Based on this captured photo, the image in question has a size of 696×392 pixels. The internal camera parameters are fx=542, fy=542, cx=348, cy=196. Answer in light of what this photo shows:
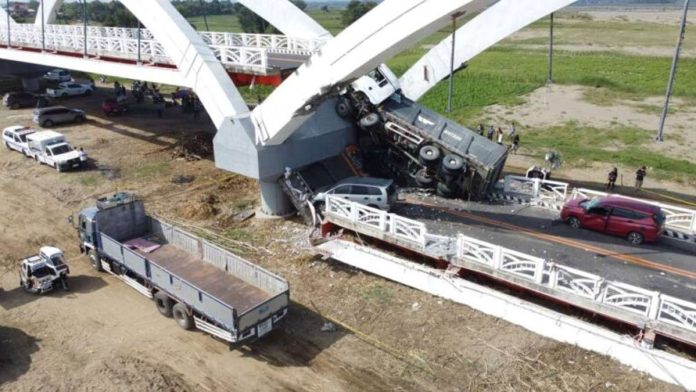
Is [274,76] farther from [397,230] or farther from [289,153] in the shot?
[397,230]

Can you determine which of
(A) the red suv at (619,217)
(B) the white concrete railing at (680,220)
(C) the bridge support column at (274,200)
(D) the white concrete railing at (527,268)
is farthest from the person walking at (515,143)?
(D) the white concrete railing at (527,268)

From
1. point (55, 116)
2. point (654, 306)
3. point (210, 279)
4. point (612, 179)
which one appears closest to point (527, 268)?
point (654, 306)

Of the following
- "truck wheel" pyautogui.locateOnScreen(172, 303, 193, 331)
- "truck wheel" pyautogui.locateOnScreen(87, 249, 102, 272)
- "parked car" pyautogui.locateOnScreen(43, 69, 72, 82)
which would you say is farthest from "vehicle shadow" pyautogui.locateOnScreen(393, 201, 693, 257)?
"parked car" pyautogui.locateOnScreen(43, 69, 72, 82)

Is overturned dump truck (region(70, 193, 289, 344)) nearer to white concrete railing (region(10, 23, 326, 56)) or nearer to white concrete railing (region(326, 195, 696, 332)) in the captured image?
white concrete railing (region(326, 195, 696, 332))

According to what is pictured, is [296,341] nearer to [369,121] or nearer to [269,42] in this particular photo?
[369,121]

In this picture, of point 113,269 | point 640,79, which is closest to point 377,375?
point 113,269

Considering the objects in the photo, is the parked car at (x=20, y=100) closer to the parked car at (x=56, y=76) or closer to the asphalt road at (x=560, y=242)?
the parked car at (x=56, y=76)
